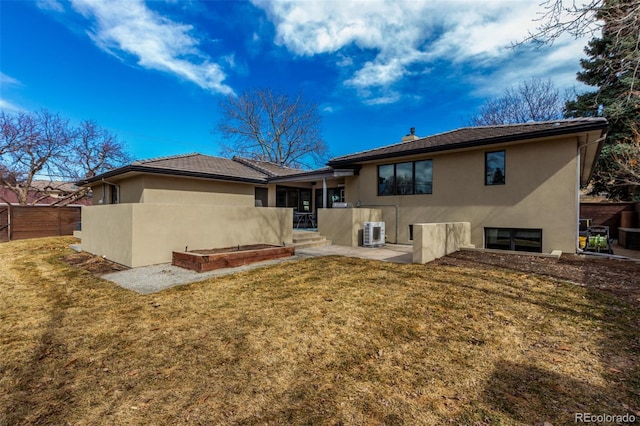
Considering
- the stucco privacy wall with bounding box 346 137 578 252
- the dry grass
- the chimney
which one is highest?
the chimney

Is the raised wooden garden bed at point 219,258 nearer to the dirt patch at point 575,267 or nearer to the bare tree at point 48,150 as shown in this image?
the dirt patch at point 575,267

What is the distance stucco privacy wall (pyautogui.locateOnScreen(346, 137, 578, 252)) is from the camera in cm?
804

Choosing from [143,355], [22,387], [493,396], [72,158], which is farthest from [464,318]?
[72,158]

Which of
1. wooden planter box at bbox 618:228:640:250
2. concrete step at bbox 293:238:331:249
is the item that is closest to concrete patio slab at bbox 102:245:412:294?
concrete step at bbox 293:238:331:249

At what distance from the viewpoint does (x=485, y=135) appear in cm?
938

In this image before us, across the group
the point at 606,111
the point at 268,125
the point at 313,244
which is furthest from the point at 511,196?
the point at 268,125

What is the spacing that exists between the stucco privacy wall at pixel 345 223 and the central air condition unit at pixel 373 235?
290 millimetres

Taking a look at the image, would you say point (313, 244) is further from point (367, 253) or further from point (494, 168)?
point (494, 168)

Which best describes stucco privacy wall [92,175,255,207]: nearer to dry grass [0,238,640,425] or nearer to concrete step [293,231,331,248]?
concrete step [293,231,331,248]

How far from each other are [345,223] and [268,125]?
2244 centimetres

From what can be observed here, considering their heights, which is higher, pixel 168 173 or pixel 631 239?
pixel 168 173

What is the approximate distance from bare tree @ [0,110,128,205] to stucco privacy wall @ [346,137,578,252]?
2422cm

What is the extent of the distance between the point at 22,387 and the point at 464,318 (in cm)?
470

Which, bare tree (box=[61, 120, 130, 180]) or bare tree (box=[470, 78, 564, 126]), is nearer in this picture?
bare tree (box=[61, 120, 130, 180])
